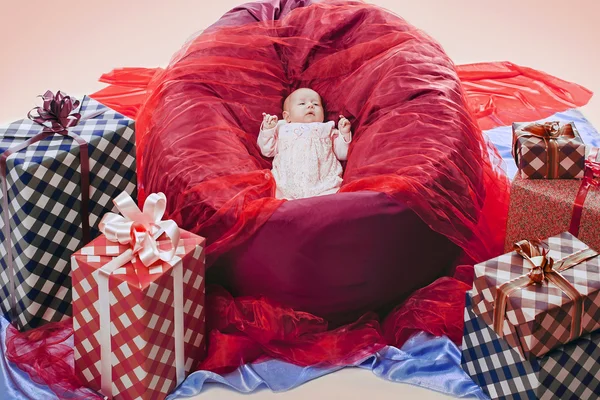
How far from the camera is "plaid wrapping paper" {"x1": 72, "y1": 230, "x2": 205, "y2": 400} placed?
7.91 feet

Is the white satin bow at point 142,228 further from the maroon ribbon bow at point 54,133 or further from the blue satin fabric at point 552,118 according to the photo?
the blue satin fabric at point 552,118

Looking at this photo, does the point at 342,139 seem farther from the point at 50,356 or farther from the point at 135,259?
the point at 50,356

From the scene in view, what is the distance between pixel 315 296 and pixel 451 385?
0.46 meters

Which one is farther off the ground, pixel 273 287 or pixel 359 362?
pixel 273 287

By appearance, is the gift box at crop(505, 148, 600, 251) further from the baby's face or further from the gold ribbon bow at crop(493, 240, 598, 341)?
the baby's face

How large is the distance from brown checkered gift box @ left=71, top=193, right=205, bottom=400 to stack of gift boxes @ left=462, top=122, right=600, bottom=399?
775mm

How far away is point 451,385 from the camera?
2.60 m

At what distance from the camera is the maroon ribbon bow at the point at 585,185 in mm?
2688

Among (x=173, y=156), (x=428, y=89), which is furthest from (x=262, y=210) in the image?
(x=428, y=89)

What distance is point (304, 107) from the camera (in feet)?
11.1

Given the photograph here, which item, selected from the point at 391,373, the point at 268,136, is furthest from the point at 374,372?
the point at 268,136

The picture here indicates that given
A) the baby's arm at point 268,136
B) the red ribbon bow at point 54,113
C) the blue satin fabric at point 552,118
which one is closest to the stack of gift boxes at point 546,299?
the blue satin fabric at point 552,118

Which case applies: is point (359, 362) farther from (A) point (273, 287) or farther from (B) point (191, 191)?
(B) point (191, 191)

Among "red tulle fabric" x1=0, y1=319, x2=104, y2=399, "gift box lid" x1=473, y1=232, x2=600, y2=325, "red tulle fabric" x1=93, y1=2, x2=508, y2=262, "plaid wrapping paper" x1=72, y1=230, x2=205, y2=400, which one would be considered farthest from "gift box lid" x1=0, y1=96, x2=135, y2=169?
"gift box lid" x1=473, y1=232, x2=600, y2=325
